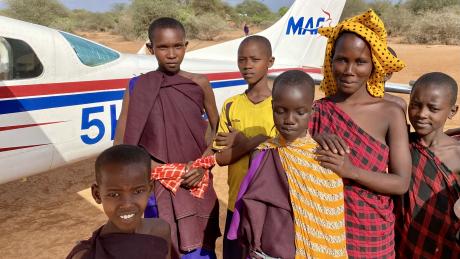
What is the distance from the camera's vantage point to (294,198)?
1552 millimetres

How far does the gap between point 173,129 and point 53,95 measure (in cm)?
177

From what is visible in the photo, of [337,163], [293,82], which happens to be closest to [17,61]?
[293,82]

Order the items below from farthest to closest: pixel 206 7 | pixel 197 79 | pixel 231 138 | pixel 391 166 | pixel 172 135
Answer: pixel 206 7 < pixel 197 79 < pixel 172 135 < pixel 231 138 < pixel 391 166

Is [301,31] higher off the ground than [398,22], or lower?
lower

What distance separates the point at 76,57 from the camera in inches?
145

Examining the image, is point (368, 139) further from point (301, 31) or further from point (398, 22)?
point (398, 22)

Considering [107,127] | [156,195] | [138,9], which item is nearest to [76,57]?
[107,127]

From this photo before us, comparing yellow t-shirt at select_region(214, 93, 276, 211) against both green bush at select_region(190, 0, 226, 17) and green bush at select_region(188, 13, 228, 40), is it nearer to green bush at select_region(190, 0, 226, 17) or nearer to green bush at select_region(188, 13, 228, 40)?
green bush at select_region(188, 13, 228, 40)

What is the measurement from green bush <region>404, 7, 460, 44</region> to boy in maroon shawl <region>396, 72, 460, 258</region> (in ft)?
83.0

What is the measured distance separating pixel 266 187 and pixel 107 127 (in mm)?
2683

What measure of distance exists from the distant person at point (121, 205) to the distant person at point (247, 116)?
0.69 m

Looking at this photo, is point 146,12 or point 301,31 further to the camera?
point 146,12

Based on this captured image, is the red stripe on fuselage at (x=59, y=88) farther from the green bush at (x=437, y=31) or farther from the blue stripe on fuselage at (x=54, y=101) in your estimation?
the green bush at (x=437, y=31)

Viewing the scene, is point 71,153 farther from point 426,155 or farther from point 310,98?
point 426,155
